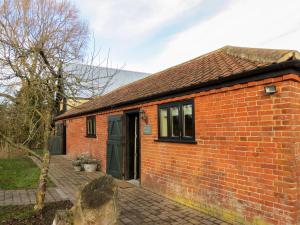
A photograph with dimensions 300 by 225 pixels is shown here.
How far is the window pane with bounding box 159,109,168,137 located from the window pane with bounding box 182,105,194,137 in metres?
0.75

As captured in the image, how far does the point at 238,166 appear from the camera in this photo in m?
4.94

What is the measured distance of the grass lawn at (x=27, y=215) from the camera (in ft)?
15.2

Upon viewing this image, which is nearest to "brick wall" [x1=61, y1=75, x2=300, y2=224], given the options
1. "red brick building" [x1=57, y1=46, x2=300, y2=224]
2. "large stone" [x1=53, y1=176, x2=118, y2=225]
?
"red brick building" [x1=57, y1=46, x2=300, y2=224]

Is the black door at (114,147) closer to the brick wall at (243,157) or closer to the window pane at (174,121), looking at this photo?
the brick wall at (243,157)

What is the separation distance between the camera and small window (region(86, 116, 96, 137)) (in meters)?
12.4

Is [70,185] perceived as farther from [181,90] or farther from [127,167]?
[181,90]

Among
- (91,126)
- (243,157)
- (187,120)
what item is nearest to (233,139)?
(243,157)

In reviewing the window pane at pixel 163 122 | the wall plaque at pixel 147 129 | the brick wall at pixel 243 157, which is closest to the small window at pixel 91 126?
the wall plaque at pixel 147 129

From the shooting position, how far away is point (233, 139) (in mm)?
5070

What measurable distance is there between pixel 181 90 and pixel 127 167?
4.25 m

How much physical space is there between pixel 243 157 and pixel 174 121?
7.45 feet

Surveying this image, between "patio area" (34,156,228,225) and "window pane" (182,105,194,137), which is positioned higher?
"window pane" (182,105,194,137)

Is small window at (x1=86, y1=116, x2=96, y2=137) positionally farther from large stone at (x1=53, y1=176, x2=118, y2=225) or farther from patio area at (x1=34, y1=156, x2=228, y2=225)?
large stone at (x1=53, y1=176, x2=118, y2=225)

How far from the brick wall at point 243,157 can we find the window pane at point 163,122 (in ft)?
1.21
